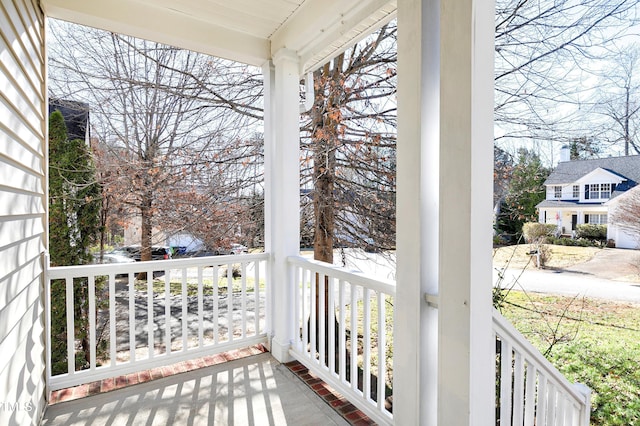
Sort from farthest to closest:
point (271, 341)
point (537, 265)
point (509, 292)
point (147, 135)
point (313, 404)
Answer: point (147, 135) < point (271, 341) < point (313, 404) < point (509, 292) < point (537, 265)

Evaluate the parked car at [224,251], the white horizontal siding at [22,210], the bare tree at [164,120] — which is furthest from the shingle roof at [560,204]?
the parked car at [224,251]

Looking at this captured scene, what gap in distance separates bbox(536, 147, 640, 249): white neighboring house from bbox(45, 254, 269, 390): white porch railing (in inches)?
95.9

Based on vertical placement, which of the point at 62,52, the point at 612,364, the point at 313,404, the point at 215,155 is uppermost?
the point at 62,52

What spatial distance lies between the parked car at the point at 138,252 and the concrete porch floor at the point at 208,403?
232 centimetres

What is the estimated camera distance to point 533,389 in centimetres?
156

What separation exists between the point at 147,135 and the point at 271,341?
3.34 metres

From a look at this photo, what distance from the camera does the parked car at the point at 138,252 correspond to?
177 inches

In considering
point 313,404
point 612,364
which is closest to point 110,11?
point 313,404

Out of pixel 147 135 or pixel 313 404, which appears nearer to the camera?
pixel 313 404

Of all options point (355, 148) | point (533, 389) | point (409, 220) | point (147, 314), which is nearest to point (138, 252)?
point (147, 314)

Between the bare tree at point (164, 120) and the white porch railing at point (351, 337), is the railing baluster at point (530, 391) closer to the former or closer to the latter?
the white porch railing at point (351, 337)

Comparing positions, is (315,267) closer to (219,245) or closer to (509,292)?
(509,292)

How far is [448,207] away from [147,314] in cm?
367

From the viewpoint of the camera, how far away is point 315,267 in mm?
2748
